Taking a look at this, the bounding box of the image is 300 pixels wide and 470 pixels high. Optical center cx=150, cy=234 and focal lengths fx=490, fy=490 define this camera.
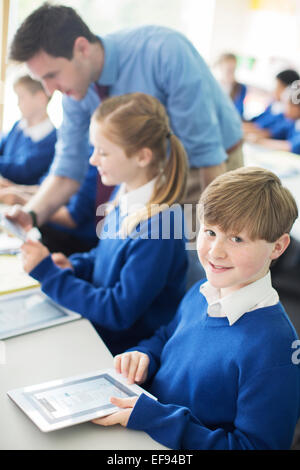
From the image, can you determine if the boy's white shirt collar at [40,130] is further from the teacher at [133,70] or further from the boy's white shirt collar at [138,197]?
the boy's white shirt collar at [138,197]

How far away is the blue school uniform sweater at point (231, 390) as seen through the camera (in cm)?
80

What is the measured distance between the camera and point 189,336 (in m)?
0.99

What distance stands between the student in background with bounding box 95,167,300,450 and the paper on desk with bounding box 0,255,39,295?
18.7 inches

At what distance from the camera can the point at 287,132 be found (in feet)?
13.6

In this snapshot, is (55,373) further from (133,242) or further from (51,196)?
(51,196)

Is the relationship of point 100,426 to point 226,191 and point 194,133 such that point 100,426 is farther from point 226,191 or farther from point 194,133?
point 194,133

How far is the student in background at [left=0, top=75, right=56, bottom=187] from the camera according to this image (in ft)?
8.23

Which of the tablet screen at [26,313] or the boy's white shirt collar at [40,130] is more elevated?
the boy's white shirt collar at [40,130]

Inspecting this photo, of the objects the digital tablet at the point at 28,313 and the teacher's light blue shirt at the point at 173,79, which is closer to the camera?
the digital tablet at the point at 28,313

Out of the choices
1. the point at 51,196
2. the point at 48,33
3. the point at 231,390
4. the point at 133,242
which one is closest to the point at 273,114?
the point at 51,196

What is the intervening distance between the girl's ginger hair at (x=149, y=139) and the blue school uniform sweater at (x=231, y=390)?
1.41 feet

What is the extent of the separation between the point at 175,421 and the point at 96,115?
2.91 ft

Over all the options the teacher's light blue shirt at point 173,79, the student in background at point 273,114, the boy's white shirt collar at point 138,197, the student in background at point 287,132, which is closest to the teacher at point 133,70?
the teacher's light blue shirt at point 173,79
